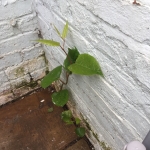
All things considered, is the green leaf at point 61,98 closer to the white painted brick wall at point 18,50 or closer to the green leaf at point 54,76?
the green leaf at point 54,76

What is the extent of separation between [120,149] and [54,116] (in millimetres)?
630

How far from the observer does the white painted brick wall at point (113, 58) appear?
0.67 meters

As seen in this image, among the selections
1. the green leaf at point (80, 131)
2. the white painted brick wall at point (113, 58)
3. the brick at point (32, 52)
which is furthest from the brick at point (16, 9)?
the green leaf at point (80, 131)

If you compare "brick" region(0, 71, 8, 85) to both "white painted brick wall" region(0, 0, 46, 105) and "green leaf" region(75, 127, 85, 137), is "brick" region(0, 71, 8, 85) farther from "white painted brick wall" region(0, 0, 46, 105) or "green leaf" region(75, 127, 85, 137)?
"green leaf" region(75, 127, 85, 137)

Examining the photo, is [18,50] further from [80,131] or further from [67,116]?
[80,131]

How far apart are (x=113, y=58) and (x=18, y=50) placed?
0.86 meters

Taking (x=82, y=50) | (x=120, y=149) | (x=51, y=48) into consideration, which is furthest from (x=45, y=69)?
(x=120, y=149)

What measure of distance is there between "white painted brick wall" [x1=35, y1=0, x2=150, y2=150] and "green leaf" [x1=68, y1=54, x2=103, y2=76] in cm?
3

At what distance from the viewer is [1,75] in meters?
1.54

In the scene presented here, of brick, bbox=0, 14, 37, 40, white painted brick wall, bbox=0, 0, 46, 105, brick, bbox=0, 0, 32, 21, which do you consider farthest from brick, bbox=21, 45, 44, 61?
brick, bbox=0, 0, 32, 21

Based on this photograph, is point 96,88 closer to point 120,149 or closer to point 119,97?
point 119,97

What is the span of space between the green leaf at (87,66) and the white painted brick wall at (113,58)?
3 cm

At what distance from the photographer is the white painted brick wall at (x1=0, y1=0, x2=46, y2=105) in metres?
1.34

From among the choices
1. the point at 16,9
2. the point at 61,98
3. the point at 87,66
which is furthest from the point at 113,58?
the point at 16,9
